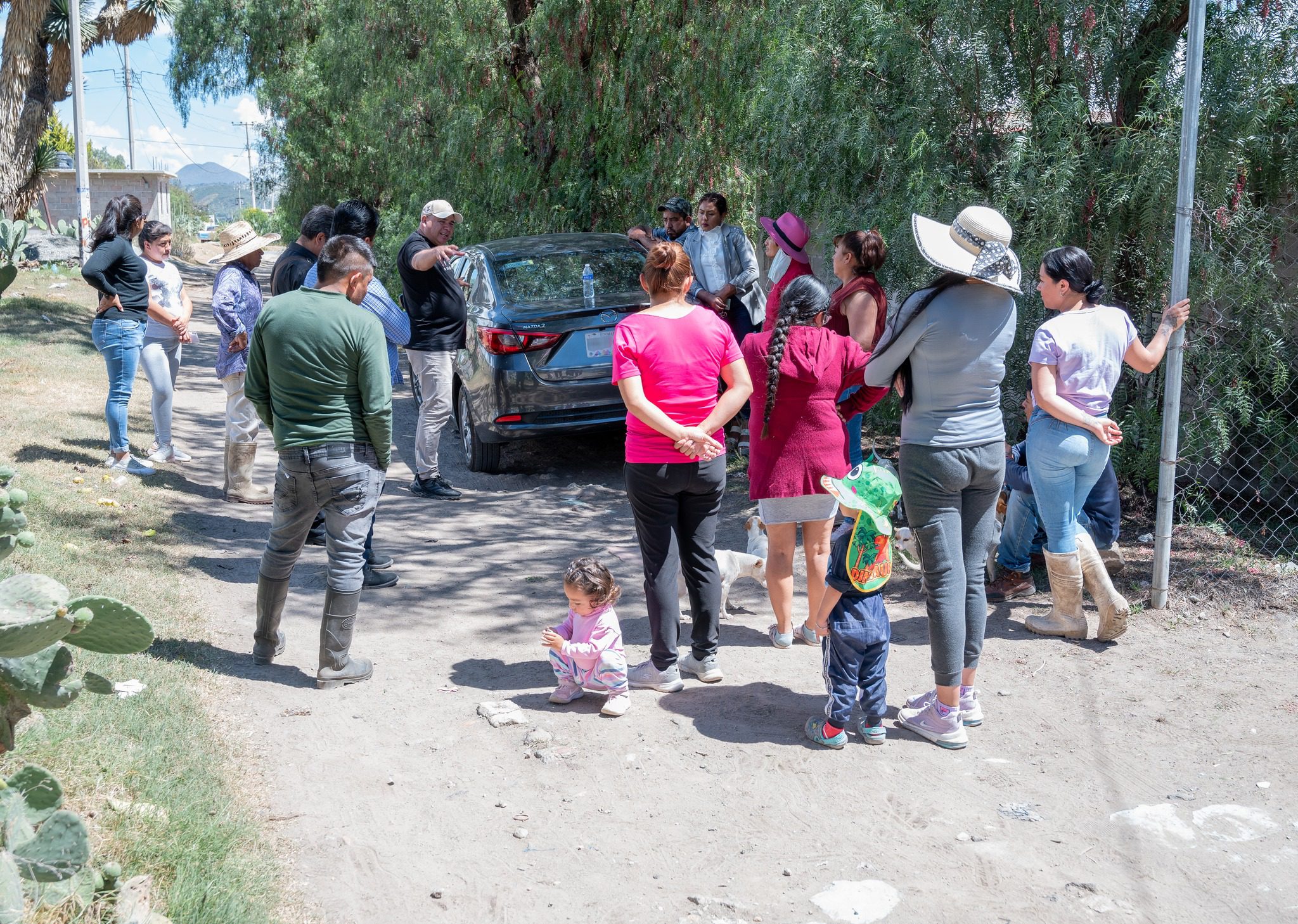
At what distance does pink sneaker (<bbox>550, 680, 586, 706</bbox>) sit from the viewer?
16.5ft

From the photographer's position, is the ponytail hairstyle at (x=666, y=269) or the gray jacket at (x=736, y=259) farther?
the gray jacket at (x=736, y=259)

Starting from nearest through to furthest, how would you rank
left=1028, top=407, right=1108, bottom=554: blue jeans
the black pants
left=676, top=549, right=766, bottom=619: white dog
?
the black pants < left=1028, top=407, right=1108, bottom=554: blue jeans < left=676, top=549, right=766, bottom=619: white dog

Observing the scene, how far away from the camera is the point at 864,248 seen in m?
5.97

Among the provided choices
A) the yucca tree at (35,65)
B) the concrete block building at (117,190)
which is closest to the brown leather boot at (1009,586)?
the yucca tree at (35,65)

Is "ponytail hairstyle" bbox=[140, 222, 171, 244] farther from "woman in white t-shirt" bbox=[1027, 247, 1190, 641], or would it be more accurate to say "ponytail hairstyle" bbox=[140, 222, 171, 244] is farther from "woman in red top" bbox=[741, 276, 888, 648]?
"woman in white t-shirt" bbox=[1027, 247, 1190, 641]

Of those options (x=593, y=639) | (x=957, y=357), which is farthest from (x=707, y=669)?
(x=957, y=357)

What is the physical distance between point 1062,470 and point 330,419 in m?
3.48

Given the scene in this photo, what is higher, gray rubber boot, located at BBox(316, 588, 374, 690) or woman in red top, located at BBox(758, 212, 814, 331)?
woman in red top, located at BBox(758, 212, 814, 331)

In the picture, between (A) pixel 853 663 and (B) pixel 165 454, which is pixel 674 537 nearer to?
(A) pixel 853 663

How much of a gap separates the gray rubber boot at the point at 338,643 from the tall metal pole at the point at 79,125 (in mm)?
17799

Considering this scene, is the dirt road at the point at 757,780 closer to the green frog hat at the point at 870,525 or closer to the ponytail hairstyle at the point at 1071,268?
the green frog hat at the point at 870,525

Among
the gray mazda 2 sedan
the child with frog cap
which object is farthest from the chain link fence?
the gray mazda 2 sedan

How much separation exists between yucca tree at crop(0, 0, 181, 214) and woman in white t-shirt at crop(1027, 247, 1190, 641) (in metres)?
20.6

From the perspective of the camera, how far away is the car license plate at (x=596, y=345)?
336 inches
